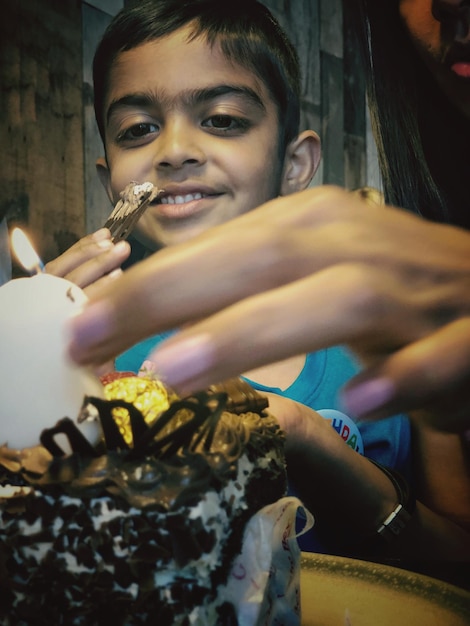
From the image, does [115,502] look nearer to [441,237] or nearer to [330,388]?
[441,237]

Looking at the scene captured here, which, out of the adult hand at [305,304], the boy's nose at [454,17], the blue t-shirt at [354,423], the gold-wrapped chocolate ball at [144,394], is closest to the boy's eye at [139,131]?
the blue t-shirt at [354,423]

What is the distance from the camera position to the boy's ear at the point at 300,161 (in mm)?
1059

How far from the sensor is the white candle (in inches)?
14.4

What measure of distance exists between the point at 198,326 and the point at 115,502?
17 cm

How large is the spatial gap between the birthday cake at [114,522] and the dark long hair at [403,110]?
1.96 ft

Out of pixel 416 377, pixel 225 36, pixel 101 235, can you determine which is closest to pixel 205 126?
pixel 225 36

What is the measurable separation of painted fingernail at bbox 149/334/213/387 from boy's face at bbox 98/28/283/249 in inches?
27.4

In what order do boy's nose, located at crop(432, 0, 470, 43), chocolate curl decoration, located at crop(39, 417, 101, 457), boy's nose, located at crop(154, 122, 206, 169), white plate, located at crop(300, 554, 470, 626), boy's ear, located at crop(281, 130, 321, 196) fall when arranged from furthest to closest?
boy's ear, located at crop(281, 130, 321, 196), boy's nose, located at crop(154, 122, 206, 169), boy's nose, located at crop(432, 0, 470, 43), white plate, located at crop(300, 554, 470, 626), chocolate curl decoration, located at crop(39, 417, 101, 457)

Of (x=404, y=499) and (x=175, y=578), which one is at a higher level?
(x=175, y=578)

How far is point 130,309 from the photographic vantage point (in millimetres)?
257

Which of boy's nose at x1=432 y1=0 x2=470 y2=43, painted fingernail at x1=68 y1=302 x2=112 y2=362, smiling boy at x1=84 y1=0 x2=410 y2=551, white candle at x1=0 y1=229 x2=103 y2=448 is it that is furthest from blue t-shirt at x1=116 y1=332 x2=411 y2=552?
painted fingernail at x1=68 y1=302 x2=112 y2=362

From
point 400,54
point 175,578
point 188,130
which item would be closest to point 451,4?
point 400,54

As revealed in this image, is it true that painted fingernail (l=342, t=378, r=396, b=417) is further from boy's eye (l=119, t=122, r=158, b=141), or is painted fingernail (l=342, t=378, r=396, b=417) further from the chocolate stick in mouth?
boy's eye (l=119, t=122, r=158, b=141)

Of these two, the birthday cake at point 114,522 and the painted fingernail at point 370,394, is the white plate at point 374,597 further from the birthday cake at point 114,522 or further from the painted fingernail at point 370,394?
the painted fingernail at point 370,394
